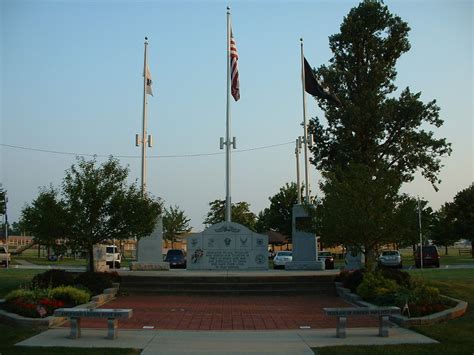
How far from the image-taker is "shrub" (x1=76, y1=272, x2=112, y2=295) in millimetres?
18125

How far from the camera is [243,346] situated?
1029 centimetres

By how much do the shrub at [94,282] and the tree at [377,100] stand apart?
19859 mm

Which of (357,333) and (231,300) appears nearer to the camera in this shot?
(357,333)

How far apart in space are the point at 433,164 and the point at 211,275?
64.8 feet

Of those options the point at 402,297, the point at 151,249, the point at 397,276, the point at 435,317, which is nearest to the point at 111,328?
the point at 402,297

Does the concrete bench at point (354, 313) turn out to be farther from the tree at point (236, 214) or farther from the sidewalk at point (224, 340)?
the tree at point (236, 214)

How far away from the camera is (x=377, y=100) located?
35.1 metres

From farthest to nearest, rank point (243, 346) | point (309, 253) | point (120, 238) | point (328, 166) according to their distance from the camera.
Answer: point (328, 166)
point (309, 253)
point (120, 238)
point (243, 346)

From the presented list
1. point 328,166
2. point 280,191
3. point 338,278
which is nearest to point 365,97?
point 328,166

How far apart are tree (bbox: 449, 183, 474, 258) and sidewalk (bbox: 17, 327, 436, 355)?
2146 inches

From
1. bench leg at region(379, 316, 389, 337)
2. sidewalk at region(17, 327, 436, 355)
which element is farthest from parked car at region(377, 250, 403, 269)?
bench leg at region(379, 316, 389, 337)

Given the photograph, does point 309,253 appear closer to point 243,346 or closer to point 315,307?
point 315,307

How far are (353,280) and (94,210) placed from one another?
29.4 ft

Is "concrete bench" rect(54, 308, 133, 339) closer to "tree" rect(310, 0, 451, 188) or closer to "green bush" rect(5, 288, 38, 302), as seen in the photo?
"green bush" rect(5, 288, 38, 302)
